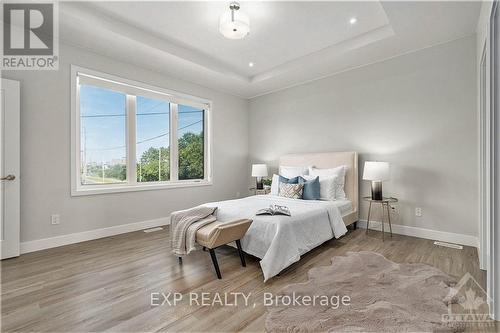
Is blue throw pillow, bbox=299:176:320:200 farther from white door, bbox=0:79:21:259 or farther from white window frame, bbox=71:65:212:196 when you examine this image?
white door, bbox=0:79:21:259

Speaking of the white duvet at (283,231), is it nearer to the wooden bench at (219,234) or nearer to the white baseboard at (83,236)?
the wooden bench at (219,234)

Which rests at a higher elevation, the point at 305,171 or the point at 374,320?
the point at 305,171

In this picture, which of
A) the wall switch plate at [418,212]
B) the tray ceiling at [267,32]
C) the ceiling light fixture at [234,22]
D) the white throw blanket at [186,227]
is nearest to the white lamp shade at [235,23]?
the ceiling light fixture at [234,22]

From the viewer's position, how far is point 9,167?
2785 millimetres

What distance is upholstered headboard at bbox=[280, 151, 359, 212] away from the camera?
153 inches

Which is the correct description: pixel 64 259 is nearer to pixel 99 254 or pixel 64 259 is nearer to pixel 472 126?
pixel 99 254

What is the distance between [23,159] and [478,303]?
4.79 metres

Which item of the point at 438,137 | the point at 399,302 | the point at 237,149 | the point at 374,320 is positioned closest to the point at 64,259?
the point at 374,320

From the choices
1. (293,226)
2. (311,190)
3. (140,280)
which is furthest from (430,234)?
(140,280)

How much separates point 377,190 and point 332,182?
0.63m

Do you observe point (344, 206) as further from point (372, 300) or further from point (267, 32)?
point (267, 32)

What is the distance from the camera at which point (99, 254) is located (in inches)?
113

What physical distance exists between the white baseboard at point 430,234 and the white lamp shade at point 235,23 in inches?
133

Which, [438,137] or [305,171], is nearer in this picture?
[438,137]
